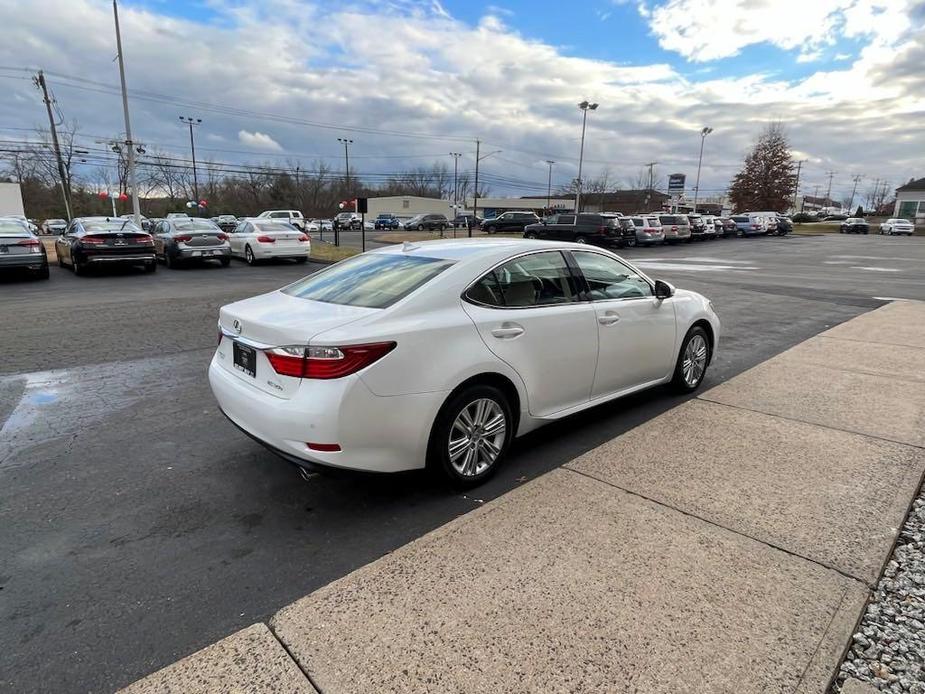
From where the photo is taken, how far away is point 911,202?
83.3 m

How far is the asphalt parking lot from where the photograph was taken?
94.0 inches

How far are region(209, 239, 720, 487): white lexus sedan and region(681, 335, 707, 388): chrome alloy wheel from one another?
71 cm

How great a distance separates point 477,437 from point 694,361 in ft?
9.70

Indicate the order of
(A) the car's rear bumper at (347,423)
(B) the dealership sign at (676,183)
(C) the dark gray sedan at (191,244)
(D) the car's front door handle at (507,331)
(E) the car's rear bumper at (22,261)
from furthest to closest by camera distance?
(B) the dealership sign at (676,183)
(C) the dark gray sedan at (191,244)
(E) the car's rear bumper at (22,261)
(D) the car's front door handle at (507,331)
(A) the car's rear bumper at (347,423)

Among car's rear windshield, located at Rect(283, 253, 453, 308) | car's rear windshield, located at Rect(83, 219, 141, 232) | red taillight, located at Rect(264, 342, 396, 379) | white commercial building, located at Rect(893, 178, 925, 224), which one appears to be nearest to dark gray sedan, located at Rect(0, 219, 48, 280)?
car's rear windshield, located at Rect(83, 219, 141, 232)

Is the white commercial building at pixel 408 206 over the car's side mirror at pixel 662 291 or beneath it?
over

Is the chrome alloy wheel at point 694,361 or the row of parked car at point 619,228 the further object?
the row of parked car at point 619,228

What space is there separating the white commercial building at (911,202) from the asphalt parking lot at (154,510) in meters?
98.8

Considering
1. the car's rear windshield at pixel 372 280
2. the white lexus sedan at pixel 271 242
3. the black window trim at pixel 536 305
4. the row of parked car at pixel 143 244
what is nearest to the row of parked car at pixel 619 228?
the white lexus sedan at pixel 271 242

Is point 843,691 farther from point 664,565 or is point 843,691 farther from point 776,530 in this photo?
point 776,530

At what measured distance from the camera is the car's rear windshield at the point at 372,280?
3.55m

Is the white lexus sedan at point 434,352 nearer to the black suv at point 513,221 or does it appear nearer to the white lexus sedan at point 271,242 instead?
the white lexus sedan at point 271,242

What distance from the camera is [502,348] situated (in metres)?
3.55

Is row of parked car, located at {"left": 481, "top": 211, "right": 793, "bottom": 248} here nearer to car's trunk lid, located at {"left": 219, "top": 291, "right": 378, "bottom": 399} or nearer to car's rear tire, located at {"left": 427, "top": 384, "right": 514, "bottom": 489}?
car's rear tire, located at {"left": 427, "top": 384, "right": 514, "bottom": 489}
